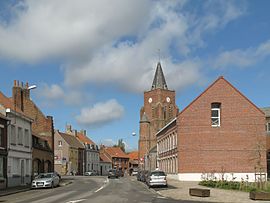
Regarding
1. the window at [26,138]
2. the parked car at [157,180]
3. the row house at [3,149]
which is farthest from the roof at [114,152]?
A: the row house at [3,149]

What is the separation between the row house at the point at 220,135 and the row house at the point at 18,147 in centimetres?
1667

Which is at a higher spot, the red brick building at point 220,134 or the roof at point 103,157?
the red brick building at point 220,134

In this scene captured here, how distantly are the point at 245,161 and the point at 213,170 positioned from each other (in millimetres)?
3902

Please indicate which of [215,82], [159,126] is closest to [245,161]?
[215,82]

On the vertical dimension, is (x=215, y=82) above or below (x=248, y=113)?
above

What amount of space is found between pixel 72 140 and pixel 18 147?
64419 mm

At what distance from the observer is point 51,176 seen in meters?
42.6

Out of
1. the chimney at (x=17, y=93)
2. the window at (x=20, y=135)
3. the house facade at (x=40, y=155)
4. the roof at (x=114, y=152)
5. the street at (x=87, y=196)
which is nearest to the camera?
the street at (x=87, y=196)

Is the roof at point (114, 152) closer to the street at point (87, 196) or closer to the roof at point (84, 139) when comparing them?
the roof at point (84, 139)

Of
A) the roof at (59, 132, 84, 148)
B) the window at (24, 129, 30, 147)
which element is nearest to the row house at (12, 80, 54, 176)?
the window at (24, 129, 30, 147)

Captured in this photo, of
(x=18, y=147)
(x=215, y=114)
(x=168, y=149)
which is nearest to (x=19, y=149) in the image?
(x=18, y=147)

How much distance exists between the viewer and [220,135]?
174 ft

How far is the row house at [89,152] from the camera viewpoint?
114125mm

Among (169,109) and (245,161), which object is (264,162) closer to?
(245,161)
